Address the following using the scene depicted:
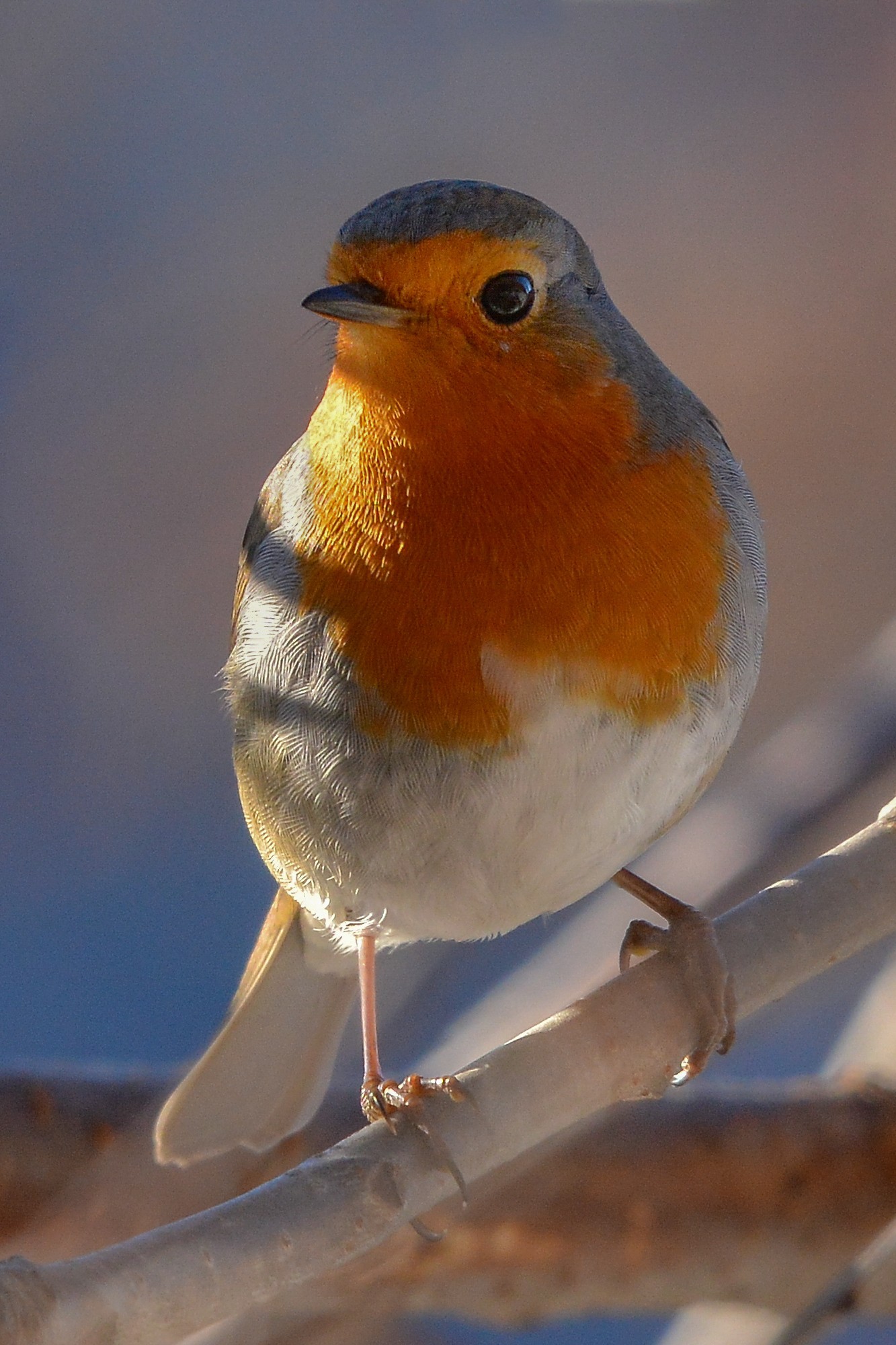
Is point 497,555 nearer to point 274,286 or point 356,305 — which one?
point 356,305

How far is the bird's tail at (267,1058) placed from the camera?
11.0 feet

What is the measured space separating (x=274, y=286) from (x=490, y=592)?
3.33m

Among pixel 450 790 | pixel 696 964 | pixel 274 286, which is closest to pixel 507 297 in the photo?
pixel 450 790

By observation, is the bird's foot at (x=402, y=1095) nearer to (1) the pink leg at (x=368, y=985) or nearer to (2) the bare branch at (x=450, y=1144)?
(2) the bare branch at (x=450, y=1144)

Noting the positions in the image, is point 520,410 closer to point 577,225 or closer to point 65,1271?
point 65,1271

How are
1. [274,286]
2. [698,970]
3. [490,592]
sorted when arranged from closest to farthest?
[490,592] → [698,970] → [274,286]

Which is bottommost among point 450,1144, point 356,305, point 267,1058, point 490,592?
point 267,1058

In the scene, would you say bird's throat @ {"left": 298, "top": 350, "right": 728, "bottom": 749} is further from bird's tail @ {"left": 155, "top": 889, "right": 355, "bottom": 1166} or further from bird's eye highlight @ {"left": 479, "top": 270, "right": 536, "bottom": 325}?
bird's tail @ {"left": 155, "top": 889, "right": 355, "bottom": 1166}

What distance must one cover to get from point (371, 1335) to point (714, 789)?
2666 mm

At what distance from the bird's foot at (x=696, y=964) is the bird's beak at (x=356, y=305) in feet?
3.48

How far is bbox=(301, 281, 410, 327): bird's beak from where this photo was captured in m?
2.37

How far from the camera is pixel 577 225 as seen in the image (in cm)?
543

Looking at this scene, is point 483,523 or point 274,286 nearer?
point 483,523

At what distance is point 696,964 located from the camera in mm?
2846
